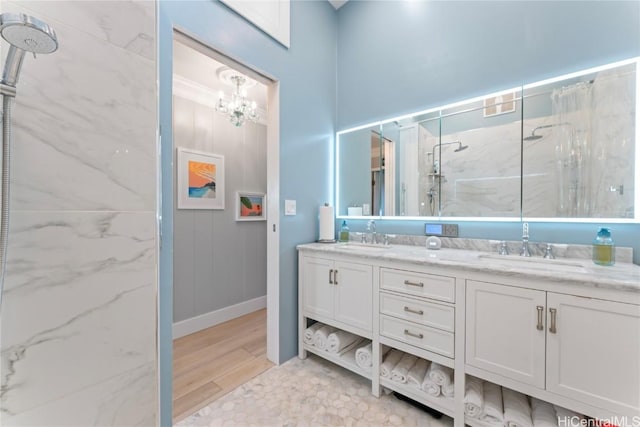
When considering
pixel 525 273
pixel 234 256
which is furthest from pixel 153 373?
pixel 234 256

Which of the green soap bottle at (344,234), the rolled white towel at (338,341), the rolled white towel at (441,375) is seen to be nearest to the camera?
the rolled white towel at (441,375)

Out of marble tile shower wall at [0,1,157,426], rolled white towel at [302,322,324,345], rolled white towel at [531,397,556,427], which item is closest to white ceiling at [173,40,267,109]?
marble tile shower wall at [0,1,157,426]

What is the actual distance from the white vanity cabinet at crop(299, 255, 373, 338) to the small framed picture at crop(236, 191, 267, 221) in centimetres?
135

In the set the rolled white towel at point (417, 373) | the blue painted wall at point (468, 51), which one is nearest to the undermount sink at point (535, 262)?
the blue painted wall at point (468, 51)

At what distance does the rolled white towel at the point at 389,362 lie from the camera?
5.37ft

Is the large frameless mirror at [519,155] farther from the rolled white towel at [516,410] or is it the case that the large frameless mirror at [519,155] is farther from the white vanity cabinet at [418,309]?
the rolled white towel at [516,410]

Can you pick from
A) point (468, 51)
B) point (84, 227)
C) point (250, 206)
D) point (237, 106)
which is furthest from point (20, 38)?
point (250, 206)

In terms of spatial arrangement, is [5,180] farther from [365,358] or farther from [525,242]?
[525,242]

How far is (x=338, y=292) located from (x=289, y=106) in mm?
1514

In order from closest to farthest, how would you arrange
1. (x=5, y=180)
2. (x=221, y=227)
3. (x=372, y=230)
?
(x=5, y=180)
(x=372, y=230)
(x=221, y=227)

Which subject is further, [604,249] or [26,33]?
[604,249]

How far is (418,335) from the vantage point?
1.48 meters

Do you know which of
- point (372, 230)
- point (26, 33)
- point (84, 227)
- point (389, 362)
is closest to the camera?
point (26, 33)

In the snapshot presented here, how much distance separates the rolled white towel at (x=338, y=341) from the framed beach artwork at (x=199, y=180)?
1.84m
